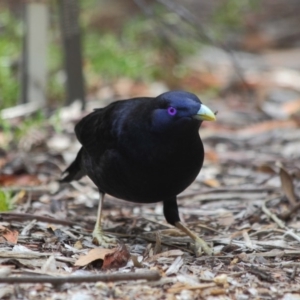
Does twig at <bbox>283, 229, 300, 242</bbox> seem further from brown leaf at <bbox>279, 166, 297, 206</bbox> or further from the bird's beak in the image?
the bird's beak

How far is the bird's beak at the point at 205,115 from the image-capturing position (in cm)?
360

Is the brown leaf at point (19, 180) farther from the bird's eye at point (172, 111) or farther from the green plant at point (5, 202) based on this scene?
the bird's eye at point (172, 111)

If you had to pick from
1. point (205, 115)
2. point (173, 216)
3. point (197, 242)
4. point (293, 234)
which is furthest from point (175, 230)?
point (205, 115)

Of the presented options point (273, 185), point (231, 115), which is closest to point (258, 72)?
point (231, 115)

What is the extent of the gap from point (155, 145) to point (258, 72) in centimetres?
769

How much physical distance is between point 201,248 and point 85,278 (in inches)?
43.2

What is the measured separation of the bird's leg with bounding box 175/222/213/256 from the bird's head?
2.36ft

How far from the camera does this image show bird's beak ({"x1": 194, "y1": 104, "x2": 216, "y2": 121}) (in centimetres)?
360

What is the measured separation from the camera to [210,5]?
15695 mm

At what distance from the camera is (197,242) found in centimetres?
408

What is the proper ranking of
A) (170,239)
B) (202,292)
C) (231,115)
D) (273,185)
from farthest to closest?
(231,115) < (273,185) < (170,239) < (202,292)

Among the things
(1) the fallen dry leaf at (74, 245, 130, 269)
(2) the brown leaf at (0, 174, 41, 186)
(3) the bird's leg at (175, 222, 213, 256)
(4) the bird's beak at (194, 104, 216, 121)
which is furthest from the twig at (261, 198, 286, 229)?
(2) the brown leaf at (0, 174, 41, 186)

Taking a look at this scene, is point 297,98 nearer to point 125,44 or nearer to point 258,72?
point 258,72

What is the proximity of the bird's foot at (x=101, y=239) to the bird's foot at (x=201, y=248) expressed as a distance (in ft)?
1.63
